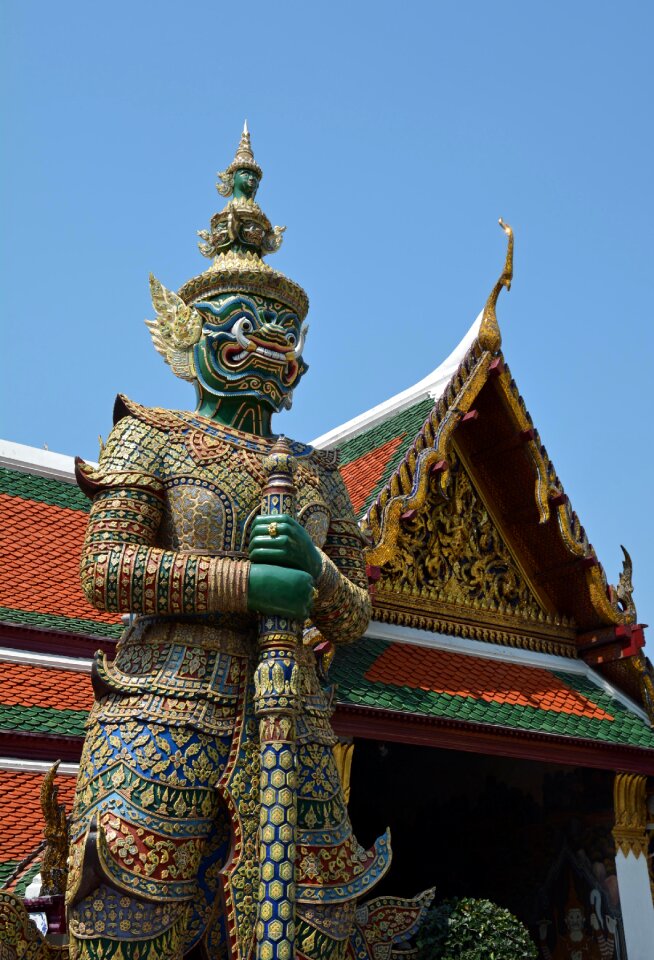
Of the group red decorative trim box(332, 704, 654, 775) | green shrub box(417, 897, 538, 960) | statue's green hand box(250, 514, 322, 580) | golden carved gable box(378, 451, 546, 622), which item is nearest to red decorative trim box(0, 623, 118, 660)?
red decorative trim box(332, 704, 654, 775)

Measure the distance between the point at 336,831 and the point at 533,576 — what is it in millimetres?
3653

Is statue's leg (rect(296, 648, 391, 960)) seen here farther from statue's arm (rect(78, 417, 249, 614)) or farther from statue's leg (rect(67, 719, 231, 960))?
statue's arm (rect(78, 417, 249, 614))

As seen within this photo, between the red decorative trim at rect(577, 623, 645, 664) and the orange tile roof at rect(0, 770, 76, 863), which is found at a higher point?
the red decorative trim at rect(577, 623, 645, 664)

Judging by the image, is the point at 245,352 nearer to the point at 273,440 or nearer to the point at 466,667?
the point at 273,440

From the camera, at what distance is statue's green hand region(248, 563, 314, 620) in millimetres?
4273

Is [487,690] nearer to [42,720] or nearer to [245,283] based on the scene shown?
[42,720]

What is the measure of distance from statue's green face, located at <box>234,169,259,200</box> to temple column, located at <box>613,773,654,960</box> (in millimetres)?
4084

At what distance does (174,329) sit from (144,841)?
2.10m

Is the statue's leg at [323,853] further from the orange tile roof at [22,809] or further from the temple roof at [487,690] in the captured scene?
the orange tile roof at [22,809]

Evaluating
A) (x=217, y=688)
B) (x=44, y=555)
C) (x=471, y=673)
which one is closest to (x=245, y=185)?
(x=217, y=688)

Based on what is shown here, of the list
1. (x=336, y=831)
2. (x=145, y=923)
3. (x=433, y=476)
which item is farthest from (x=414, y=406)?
(x=145, y=923)

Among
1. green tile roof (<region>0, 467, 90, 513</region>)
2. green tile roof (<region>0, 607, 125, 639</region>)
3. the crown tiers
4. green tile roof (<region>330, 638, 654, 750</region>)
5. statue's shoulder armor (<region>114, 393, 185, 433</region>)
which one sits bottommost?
green tile roof (<region>330, 638, 654, 750</region>)

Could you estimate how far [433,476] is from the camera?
7258 millimetres

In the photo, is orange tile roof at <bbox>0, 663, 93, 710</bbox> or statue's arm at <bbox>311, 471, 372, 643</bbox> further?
orange tile roof at <bbox>0, 663, 93, 710</bbox>
